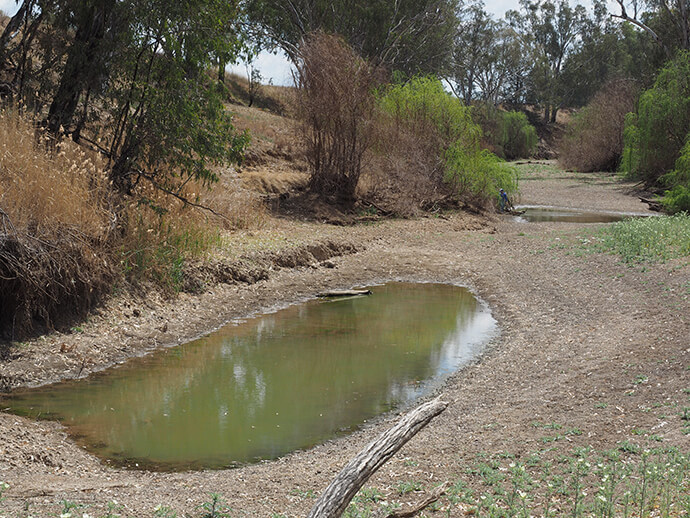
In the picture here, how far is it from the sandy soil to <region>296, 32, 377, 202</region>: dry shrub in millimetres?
4041

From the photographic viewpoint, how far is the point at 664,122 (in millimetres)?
34531

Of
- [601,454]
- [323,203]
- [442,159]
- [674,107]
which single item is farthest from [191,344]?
[674,107]

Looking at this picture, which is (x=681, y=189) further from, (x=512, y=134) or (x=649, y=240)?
(x=512, y=134)

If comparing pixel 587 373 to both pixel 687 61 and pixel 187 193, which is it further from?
pixel 687 61

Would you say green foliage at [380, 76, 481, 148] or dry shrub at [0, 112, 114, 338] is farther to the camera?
green foliage at [380, 76, 481, 148]

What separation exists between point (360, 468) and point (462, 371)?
5876mm

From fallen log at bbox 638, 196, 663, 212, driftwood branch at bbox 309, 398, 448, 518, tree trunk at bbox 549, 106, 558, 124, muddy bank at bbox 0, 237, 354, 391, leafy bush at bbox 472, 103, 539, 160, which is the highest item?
tree trunk at bbox 549, 106, 558, 124

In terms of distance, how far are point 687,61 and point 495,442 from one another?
33254 mm

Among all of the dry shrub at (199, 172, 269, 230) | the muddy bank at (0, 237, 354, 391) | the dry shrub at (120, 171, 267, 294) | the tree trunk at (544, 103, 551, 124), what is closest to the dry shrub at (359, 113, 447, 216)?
the dry shrub at (199, 172, 269, 230)

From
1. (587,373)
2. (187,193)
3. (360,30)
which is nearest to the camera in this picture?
(587,373)

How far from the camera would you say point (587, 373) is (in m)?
8.66

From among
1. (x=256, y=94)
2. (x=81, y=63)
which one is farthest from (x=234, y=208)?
(x=256, y=94)

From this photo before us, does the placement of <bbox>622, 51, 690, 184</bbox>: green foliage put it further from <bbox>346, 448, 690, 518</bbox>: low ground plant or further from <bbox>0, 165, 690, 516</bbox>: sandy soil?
<bbox>346, 448, 690, 518</bbox>: low ground plant

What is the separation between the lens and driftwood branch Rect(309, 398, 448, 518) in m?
3.89
